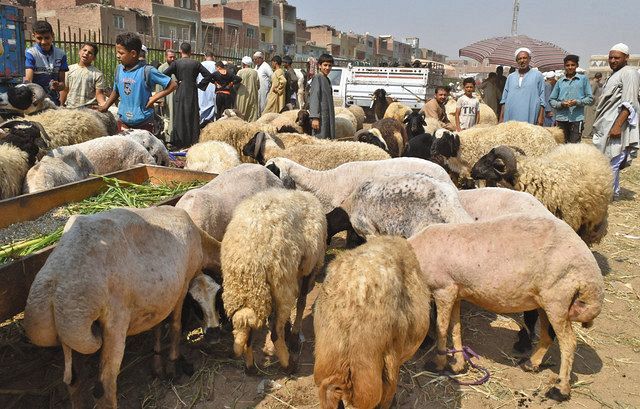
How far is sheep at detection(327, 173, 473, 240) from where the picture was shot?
14.5ft

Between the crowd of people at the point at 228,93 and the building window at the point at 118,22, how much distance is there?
148 feet

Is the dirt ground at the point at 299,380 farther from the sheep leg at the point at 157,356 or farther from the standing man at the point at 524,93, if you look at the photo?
the standing man at the point at 524,93

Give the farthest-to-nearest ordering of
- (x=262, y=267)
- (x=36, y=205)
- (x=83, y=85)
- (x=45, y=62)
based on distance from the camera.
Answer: (x=83, y=85) < (x=45, y=62) < (x=36, y=205) < (x=262, y=267)

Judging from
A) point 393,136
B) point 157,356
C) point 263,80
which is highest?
point 263,80

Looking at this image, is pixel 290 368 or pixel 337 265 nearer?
pixel 337 265

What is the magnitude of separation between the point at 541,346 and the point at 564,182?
2.42 meters

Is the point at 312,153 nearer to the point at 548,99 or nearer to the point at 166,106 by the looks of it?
the point at 166,106

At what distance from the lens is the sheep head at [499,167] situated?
5.64m

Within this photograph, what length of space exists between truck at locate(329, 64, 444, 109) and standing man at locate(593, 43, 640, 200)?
11.0m

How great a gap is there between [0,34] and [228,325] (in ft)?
27.2

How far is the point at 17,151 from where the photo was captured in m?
4.76

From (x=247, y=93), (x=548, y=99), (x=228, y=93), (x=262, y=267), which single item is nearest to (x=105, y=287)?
(x=262, y=267)

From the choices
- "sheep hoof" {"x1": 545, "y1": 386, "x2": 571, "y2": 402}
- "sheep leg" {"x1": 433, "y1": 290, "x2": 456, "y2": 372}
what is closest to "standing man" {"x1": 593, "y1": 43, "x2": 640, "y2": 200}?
"sheep hoof" {"x1": 545, "y1": 386, "x2": 571, "y2": 402}

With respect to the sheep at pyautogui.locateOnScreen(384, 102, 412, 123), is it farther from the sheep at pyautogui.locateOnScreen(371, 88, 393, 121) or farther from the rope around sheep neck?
the rope around sheep neck
